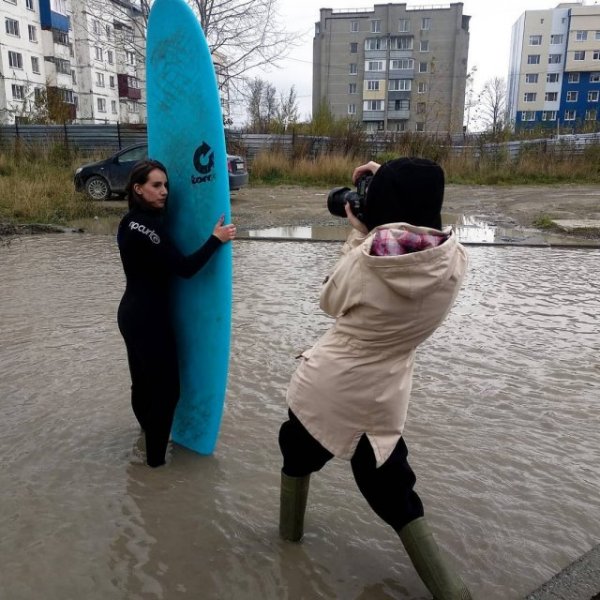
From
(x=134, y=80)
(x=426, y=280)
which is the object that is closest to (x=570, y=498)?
(x=426, y=280)

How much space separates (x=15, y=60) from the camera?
141 feet

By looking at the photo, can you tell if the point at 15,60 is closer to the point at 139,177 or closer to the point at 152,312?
the point at 139,177

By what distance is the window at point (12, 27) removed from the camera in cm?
4205

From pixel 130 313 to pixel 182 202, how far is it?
0.58 metres

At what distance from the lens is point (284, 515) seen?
2.29 m

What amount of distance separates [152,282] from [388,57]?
2718 inches

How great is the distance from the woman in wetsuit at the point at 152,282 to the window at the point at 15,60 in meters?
47.7

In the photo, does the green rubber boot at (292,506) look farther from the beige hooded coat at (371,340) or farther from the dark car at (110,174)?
the dark car at (110,174)

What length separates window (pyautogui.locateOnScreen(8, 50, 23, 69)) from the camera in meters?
42.4

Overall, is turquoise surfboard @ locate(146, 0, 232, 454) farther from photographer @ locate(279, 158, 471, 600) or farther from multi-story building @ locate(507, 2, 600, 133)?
multi-story building @ locate(507, 2, 600, 133)

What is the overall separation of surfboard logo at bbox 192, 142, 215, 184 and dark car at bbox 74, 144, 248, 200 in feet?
37.4

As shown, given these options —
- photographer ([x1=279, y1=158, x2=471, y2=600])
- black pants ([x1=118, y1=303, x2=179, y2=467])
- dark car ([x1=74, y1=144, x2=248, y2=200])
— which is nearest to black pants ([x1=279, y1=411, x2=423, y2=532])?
photographer ([x1=279, y1=158, x2=471, y2=600])

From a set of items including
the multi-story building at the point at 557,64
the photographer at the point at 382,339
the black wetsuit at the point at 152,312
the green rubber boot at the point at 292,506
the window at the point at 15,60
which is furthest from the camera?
the multi-story building at the point at 557,64

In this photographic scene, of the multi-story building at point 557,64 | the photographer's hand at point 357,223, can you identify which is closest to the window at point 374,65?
the multi-story building at point 557,64
